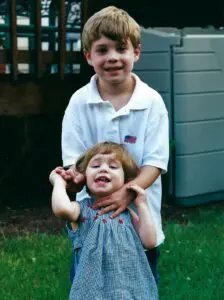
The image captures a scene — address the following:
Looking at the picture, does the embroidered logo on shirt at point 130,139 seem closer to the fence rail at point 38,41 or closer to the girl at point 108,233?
the girl at point 108,233

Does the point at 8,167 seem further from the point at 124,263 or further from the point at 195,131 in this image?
the point at 124,263

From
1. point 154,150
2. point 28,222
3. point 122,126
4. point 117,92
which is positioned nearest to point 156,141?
point 154,150

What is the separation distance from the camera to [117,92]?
3.48 metres

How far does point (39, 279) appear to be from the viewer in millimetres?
4828

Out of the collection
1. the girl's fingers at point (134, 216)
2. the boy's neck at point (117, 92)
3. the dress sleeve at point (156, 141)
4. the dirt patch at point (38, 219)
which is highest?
the boy's neck at point (117, 92)

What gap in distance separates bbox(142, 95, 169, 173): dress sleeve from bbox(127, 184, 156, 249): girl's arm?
0.16m

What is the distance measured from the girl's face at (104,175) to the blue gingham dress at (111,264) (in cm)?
10

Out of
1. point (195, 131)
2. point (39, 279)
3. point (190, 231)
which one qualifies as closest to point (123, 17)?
point (39, 279)

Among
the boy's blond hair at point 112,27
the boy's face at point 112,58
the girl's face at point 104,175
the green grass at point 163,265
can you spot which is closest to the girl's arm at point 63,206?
the girl's face at point 104,175

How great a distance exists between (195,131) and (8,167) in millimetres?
1667

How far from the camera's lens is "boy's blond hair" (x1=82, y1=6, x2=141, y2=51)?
334cm

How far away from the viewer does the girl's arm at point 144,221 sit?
3.31 meters

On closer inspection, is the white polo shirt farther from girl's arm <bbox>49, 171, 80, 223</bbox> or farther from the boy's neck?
girl's arm <bbox>49, 171, 80, 223</bbox>

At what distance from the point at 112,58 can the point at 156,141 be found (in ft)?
1.26
